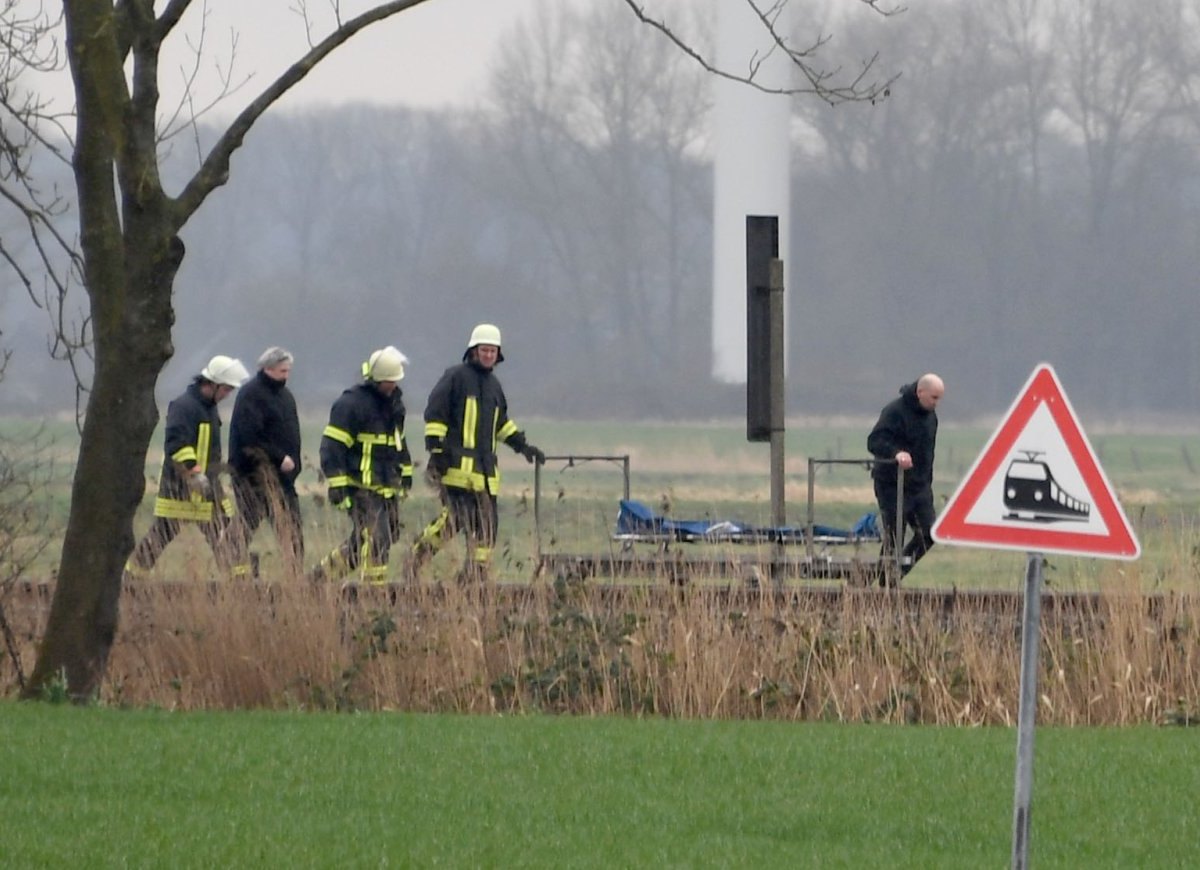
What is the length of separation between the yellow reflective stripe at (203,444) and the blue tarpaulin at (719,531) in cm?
269

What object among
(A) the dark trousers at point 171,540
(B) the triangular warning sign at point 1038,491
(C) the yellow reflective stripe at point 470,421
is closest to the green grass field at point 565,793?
(B) the triangular warning sign at point 1038,491

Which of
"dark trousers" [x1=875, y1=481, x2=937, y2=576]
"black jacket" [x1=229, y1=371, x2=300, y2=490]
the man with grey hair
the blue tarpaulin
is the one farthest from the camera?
"dark trousers" [x1=875, y1=481, x2=937, y2=576]

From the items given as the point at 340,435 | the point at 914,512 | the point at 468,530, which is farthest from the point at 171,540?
the point at 914,512

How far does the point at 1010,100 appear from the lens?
5103 cm

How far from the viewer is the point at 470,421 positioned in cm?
1414

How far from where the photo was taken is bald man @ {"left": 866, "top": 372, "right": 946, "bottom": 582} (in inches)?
587

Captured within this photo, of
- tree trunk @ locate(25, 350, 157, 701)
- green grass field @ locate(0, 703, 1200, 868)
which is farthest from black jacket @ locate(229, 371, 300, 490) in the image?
green grass field @ locate(0, 703, 1200, 868)

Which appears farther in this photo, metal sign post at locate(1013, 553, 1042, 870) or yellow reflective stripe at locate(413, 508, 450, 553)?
yellow reflective stripe at locate(413, 508, 450, 553)

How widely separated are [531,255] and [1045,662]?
4452cm

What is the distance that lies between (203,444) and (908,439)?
471cm

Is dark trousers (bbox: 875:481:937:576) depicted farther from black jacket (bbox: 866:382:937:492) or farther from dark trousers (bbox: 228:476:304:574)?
dark trousers (bbox: 228:476:304:574)

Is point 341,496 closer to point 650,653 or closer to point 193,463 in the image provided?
point 193,463

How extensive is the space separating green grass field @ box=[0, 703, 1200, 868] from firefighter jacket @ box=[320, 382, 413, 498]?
4.60 m

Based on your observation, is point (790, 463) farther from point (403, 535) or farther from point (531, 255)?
point (403, 535)
